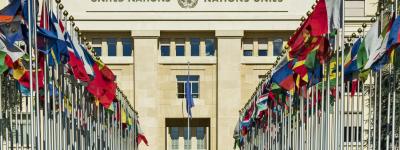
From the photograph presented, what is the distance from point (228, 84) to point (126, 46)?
275 inches

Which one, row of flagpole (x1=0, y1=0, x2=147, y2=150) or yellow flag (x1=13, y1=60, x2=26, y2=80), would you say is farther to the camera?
yellow flag (x1=13, y1=60, x2=26, y2=80)

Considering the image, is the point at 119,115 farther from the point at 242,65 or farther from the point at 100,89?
the point at 242,65

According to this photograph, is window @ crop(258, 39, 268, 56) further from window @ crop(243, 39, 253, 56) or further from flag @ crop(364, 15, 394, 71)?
flag @ crop(364, 15, 394, 71)

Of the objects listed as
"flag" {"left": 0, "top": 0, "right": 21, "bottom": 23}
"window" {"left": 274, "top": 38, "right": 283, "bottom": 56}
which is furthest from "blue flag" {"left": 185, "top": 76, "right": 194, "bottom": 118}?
"flag" {"left": 0, "top": 0, "right": 21, "bottom": 23}

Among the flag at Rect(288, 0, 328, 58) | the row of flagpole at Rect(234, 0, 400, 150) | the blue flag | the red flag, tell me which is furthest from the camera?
the blue flag

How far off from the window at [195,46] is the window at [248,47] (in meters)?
2.98

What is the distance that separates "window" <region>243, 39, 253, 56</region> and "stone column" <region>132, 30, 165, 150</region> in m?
5.77

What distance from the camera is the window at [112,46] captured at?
50.9 metres

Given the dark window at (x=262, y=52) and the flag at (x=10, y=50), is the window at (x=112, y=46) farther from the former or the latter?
the flag at (x=10, y=50)

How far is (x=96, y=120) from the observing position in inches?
1006

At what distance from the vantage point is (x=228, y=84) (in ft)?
165

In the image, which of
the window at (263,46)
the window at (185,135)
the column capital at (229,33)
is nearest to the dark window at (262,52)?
the window at (263,46)

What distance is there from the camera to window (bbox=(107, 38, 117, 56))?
167 ft

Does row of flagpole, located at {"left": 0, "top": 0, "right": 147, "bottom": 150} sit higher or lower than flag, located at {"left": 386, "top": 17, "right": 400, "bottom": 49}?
lower
